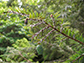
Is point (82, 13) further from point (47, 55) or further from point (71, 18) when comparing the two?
point (47, 55)

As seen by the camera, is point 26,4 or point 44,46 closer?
point 44,46

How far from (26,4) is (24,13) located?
814mm

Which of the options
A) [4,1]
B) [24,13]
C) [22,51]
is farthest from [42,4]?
[4,1]

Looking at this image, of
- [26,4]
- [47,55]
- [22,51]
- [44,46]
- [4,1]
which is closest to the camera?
[44,46]

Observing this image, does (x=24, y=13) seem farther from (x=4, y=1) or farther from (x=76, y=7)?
(x=4, y=1)

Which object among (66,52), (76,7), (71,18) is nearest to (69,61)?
(66,52)

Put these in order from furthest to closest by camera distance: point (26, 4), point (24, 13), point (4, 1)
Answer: point (4, 1) → point (26, 4) → point (24, 13)

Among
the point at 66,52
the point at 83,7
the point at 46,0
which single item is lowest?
the point at 66,52

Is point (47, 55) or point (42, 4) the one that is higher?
point (42, 4)

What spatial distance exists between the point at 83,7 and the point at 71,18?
150 mm

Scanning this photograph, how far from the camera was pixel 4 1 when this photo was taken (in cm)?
306

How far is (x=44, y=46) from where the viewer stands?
0.89 m

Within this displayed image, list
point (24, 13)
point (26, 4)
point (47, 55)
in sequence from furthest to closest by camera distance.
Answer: point (26, 4) → point (47, 55) → point (24, 13)

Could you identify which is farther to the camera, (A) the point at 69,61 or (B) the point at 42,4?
(B) the point at 42,4
